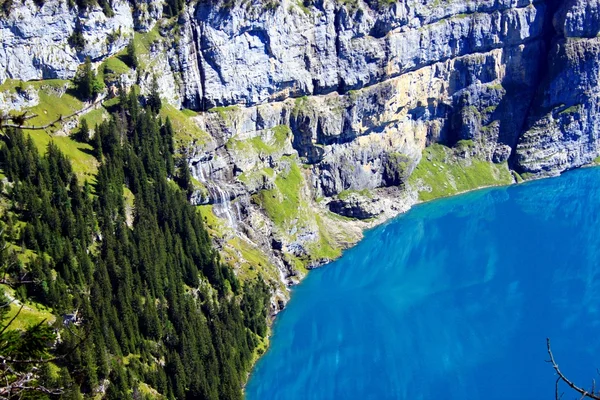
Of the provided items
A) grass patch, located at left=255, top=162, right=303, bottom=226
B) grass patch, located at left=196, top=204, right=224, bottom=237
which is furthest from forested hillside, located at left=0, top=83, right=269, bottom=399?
grass patch, located at left=255, top=162, right=303, bottom=226

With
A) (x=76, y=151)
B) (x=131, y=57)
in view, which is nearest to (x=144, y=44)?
(x=131, y=57)

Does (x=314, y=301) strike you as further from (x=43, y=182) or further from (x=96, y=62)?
(x=96, y=62)

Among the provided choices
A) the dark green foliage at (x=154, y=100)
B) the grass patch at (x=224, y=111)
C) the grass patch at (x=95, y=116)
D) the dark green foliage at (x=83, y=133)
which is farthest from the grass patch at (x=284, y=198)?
the dark green foliage at (x=83, y=133)

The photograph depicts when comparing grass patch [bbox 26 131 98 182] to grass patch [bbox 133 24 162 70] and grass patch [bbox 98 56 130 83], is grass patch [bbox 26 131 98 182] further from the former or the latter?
grass patch [bbox 133 24 162 70]

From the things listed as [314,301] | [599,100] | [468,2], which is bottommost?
[314,301]

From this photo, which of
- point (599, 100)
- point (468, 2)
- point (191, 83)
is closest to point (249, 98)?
point (191, 83)

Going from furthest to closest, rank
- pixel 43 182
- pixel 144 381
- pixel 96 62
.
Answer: pixel 96 62 < pixel 43 182 < pixel 144 381

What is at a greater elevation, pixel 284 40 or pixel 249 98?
pixel 284 40
